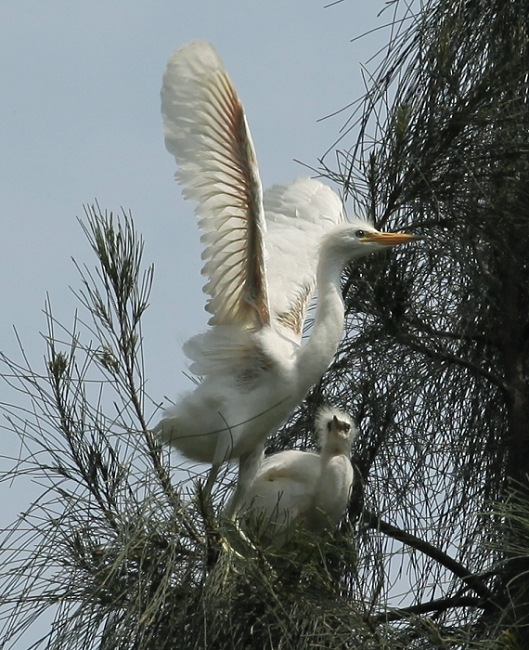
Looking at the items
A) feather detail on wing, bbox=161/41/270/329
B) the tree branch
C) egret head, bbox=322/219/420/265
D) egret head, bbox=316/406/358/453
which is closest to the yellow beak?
egret head, bbox=322/219/420/265

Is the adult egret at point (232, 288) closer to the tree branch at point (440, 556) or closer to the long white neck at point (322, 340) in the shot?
the long white neck at point (322, 340)

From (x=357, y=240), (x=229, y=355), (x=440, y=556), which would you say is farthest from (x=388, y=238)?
(x=440, y=556)

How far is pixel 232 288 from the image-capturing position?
3162mm

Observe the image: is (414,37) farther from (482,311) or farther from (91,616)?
(91,616)

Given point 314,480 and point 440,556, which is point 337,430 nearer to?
point 314,480

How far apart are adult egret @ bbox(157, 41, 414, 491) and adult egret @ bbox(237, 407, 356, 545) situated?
0.11m

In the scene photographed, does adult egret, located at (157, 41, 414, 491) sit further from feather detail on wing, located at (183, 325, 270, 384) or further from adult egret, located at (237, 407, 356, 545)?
adult egret, located at (237, 407, 356, 545)

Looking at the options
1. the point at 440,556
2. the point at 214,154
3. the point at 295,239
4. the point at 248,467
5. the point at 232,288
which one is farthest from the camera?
the point at 295,239

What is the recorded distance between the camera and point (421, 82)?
10.3ft

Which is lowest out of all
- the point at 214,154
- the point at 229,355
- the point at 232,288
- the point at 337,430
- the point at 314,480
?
the point at 314,480

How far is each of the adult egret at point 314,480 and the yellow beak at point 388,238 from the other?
40cm

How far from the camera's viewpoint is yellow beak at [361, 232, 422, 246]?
318cm

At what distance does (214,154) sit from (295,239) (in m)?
0.78

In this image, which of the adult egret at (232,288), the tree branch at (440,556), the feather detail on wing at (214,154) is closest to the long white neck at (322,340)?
the adult egret at (232,288)
